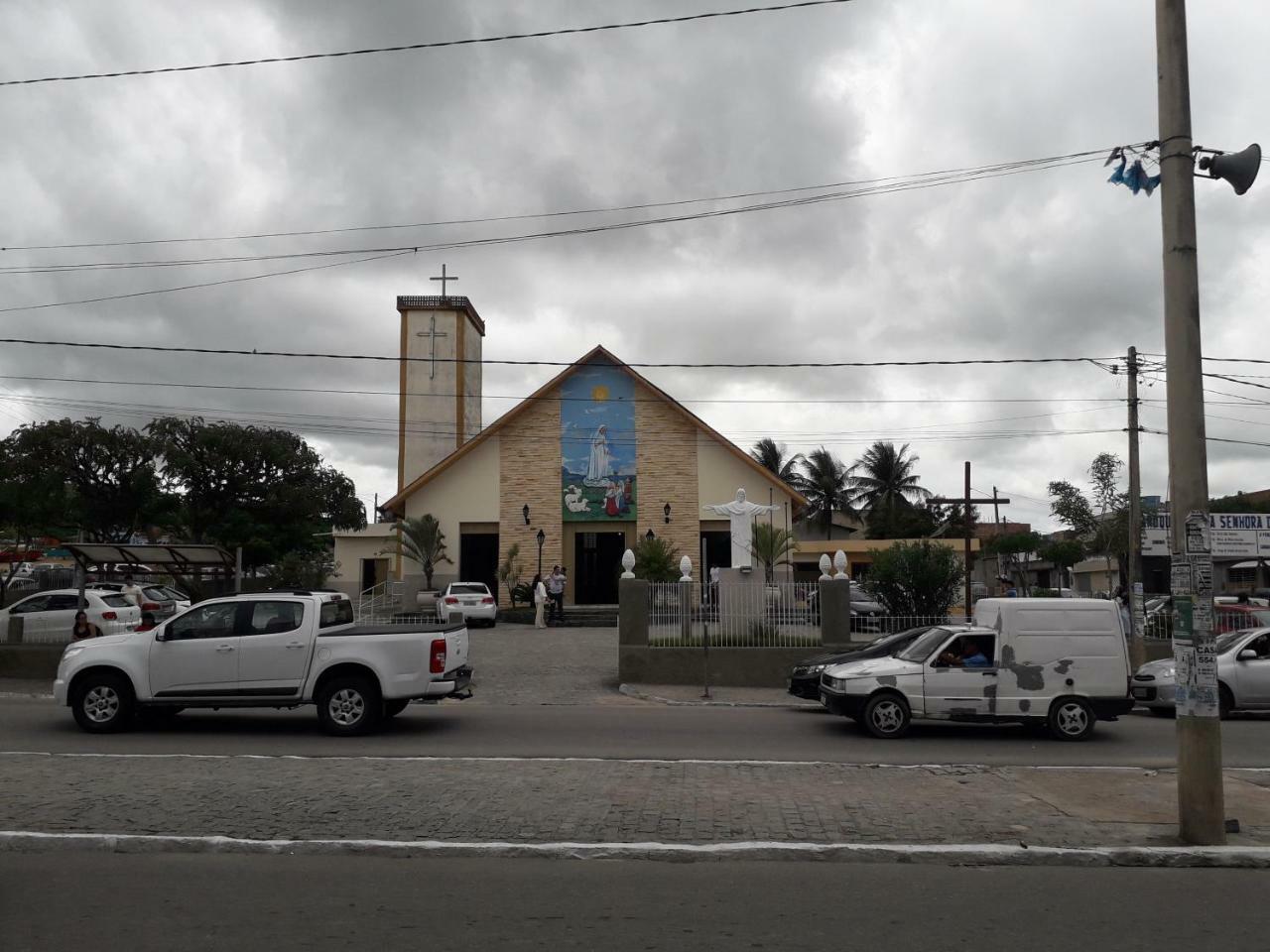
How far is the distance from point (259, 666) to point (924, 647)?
8391 millimetres

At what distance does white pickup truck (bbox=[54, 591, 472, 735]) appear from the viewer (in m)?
12.6

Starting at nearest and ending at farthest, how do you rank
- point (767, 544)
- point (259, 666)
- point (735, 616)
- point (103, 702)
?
point (259, 666) → point (103, 702) → point (735, 616) → point (767, 544)

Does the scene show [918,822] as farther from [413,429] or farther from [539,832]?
[413,429]

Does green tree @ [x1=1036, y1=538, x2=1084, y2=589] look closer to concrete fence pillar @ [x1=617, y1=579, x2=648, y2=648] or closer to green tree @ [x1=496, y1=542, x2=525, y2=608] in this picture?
green tree @ [x1=496, y1=542, x2=525, y2=608]

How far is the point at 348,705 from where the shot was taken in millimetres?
12695

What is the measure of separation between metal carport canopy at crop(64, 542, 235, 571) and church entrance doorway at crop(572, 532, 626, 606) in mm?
17952

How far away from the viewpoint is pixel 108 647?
1289 centimetres

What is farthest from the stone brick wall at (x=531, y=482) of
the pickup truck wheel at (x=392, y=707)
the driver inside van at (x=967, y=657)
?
the driver inside van at (x=967, y=657)

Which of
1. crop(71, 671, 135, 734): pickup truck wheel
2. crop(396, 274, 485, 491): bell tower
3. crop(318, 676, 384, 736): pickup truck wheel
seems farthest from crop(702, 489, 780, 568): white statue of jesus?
crop(396, 274, 485, 491): bell tower

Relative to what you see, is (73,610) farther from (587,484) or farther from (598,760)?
(587,484)

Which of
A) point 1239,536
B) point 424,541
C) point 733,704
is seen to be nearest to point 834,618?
point 733,704

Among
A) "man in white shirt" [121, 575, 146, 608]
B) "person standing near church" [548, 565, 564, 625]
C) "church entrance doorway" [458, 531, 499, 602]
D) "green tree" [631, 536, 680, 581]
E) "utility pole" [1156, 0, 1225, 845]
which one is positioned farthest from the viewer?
"church entrance doorway" [458, 531, 499, 602]

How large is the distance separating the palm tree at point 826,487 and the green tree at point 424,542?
3225 cm

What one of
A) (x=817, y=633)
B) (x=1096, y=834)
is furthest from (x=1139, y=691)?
(x=1096, y=834)
